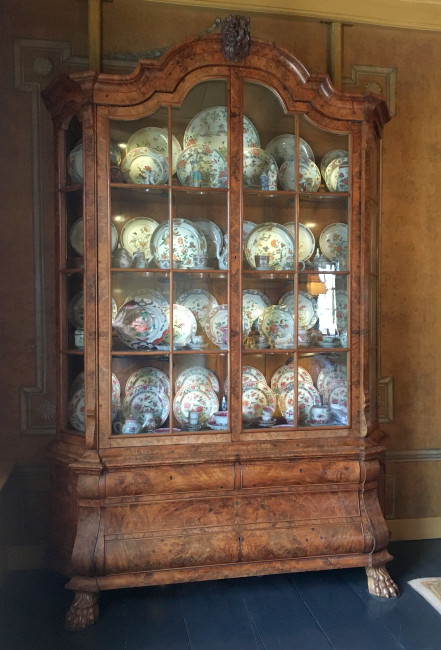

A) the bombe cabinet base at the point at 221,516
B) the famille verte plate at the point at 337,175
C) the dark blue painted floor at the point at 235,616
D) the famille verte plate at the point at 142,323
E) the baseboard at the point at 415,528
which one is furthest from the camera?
the baseboard at the point at 415,528

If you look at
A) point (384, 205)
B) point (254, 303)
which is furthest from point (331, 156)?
point (254, 303)

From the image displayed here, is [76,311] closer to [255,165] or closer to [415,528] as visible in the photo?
[255,165]

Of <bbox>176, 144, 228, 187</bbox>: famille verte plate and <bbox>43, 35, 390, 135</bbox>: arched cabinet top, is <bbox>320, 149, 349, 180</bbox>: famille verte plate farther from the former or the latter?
<bbox>176, 144, 228, 187</bbox>: famille verte plate

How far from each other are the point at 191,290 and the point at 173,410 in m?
0.44

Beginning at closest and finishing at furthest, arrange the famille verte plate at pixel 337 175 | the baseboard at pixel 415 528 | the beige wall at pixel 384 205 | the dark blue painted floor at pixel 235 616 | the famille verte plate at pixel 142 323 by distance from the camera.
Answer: the dark blue painted floor at pixel 235 616 → the famille verte plate at pixel 142 323 → the famille verte plate at pixel 337 175 → the beige wall at pixel 384 205 → the baseboard at pixel 415 528

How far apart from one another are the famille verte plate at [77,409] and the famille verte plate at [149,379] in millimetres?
174

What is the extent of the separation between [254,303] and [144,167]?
2.08ft

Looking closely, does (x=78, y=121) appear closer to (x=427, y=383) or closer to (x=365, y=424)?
(x=365, y=424)

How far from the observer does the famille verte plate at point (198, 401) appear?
6.53ft

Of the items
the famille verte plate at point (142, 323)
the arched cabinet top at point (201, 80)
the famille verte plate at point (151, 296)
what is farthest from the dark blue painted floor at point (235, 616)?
the arched cabinet top at point (201, 80)

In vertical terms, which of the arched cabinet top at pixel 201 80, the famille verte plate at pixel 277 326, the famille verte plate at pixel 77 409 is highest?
the arched cabinet top at pixel 201 80

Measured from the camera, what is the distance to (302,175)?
2.05 meters

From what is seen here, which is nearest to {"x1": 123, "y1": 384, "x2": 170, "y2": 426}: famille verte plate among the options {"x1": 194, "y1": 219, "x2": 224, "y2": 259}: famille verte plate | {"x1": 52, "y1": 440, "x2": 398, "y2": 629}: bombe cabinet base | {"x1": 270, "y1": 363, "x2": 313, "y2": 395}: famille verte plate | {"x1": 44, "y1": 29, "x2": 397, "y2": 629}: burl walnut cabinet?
{"x1": 44, "y1": 29, "x2": 397, "y2": 629}: burl walnut cabinet

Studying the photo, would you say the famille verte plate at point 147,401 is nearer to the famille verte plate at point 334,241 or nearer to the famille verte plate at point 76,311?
the famille verte plate at point 76,311
